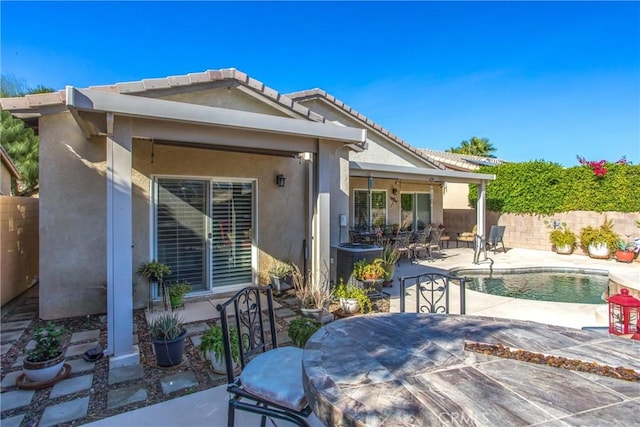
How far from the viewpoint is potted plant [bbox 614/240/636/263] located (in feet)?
36.8

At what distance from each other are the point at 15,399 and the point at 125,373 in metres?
0.93

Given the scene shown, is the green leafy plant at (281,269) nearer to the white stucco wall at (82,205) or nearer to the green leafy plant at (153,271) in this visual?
the green leafy plant at (153,271)

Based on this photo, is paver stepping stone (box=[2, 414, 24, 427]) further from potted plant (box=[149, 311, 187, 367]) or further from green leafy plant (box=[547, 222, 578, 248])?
green leafy plant (box=[547, 222, 578, 248])

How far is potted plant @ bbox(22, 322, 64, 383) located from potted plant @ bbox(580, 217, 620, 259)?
14.9 meters

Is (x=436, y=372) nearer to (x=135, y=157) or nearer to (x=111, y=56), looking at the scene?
(x=135, y=157)

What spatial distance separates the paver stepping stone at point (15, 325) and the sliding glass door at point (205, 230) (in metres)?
2.12

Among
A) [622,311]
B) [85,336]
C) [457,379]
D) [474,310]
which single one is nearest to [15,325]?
[85,336]

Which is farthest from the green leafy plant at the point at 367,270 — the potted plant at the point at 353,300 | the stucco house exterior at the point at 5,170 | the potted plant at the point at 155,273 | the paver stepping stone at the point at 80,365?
the stucco house exterior at the point at 5,170

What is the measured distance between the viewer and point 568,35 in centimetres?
923

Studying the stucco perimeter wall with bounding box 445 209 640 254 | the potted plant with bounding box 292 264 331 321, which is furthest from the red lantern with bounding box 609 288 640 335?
the stucco perimeter wall with bounding box 445 209 640 254

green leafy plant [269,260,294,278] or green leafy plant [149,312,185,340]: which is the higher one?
green leafy plant [269,260,294,278]

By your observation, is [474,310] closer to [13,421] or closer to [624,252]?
[13,421]

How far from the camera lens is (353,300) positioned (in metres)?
5.62

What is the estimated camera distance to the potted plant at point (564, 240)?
42.1 feet
